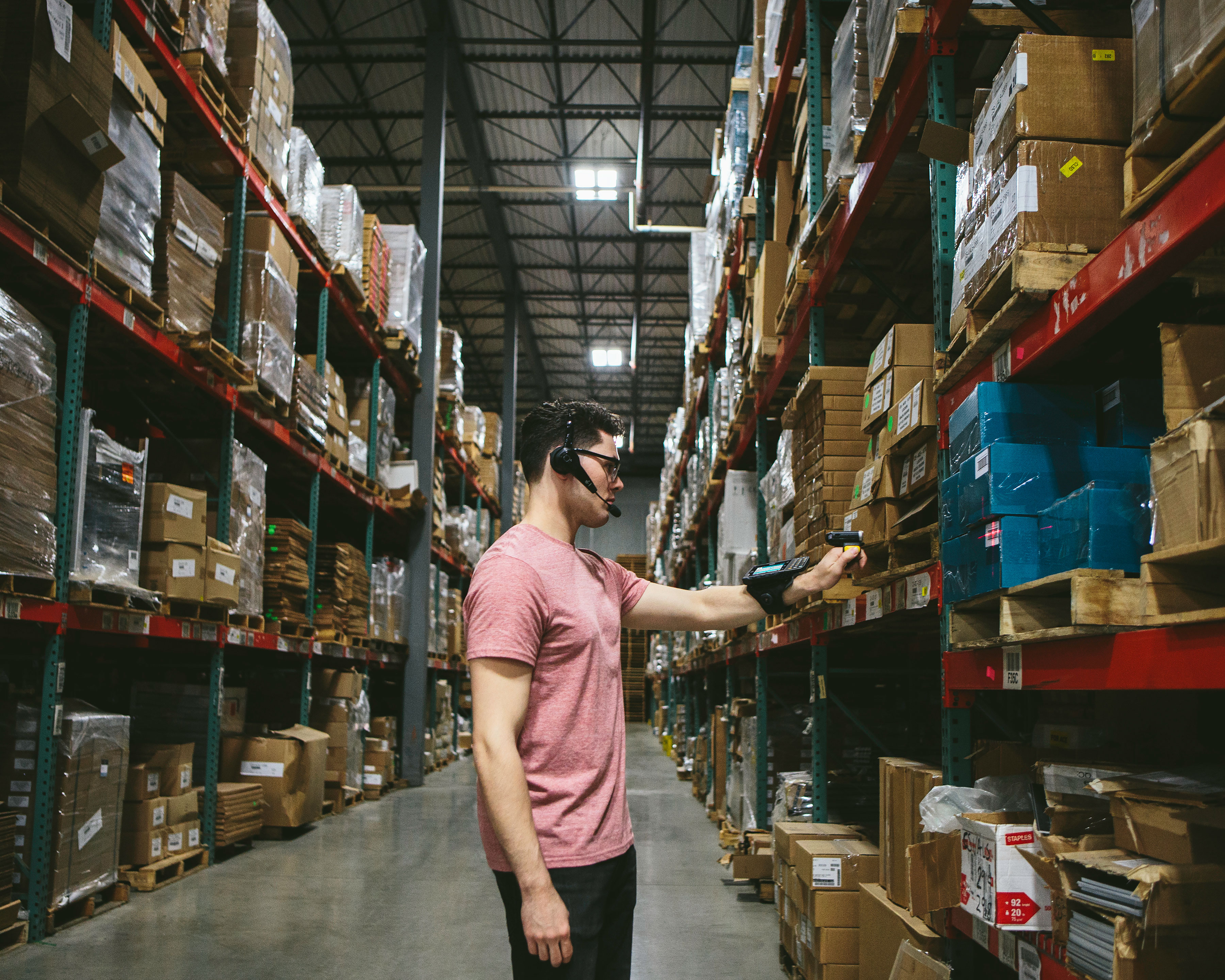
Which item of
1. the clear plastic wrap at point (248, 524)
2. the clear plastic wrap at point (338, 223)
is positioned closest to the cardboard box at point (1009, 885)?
the clear plastic wrap at point (248, 524)

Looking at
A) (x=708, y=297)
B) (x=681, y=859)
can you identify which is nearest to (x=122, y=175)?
(x=681, y=859)

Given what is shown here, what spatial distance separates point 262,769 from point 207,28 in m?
5.03

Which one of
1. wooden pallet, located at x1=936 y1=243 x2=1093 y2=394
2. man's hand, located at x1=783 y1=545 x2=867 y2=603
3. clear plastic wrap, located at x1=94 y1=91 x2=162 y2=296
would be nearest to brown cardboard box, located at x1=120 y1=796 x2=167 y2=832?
clear plastic wrap, located at x1=94 y1=91 x2=162 y2=296

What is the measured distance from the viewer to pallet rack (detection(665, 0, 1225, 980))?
169cm

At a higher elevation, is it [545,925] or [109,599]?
[109,599]

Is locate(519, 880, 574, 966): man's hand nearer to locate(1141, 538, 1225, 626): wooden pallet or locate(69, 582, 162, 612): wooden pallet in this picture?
locate(1141, 538, 1225, 626): wooden pallet

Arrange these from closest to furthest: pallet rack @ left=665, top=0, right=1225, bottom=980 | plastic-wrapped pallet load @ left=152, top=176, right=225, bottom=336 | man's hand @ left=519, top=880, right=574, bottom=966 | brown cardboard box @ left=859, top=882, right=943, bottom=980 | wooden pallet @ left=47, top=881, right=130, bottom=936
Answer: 1. pallet rack @ left=665, top=0, right=1225, bottom=980
2. man's hand @ left=519, top=880, right=574, bottom=966
3. brown cardboard box @ left=859, top=882, right=943, bottom=980
4. wooden pallet @ left=47, top=881, right=130, bottom=936
5. plastic-wrapped pallet load @ left=152, top=176, right=225, bottom=336

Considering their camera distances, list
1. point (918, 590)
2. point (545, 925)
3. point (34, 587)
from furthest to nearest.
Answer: point (34, 587)
point (918, 590)
point (545, 925)

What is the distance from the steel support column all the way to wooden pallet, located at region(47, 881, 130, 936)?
5880 millimetres

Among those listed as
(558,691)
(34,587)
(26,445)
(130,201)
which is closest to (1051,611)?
(558,691)

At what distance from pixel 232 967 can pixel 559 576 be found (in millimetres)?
2959

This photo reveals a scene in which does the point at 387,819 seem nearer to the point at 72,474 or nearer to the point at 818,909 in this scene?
the point at 72,474

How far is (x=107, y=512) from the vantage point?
4.89m

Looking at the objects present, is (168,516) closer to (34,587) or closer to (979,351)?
(34,587)
